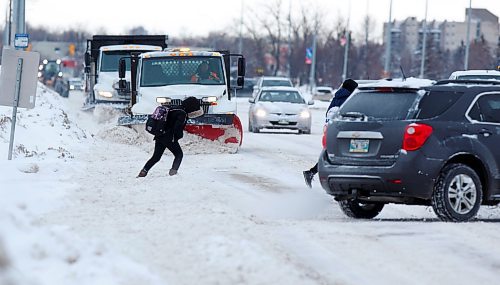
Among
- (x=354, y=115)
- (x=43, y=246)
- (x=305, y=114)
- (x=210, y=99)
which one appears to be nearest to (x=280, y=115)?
(x=305, y=114)

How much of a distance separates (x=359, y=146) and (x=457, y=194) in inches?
47.5

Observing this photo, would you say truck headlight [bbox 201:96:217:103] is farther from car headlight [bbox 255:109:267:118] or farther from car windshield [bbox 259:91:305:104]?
car windshield [bbox 259:91:305:104]

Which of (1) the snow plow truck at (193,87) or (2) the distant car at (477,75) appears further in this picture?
(2) the distant car at (477,75)

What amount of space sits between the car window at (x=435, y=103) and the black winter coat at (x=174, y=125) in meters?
5.63

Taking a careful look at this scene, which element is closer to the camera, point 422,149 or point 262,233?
point 262,233

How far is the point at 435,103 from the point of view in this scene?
40.9 ft

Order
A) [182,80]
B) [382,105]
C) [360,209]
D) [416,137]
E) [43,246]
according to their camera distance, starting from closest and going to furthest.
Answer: [43,246] → [416,137] → [382,105] → [360,209] → [182,80]

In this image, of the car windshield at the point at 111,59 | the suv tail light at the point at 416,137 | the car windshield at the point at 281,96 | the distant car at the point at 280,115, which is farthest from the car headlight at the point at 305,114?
the suv tail light at the point at 416,137

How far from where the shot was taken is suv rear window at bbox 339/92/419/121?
12516 mm

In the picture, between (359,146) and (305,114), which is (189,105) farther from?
(305,114)

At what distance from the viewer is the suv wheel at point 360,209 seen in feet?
44.0

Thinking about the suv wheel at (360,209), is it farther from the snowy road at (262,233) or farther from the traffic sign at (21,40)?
the traffic sign at (21,40)

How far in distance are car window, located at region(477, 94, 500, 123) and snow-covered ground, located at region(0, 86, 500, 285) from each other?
1178mm

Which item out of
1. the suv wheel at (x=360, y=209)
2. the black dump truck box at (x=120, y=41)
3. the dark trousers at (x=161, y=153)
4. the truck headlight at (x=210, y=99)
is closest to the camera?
the suv wheel at (x=360, y=209)
